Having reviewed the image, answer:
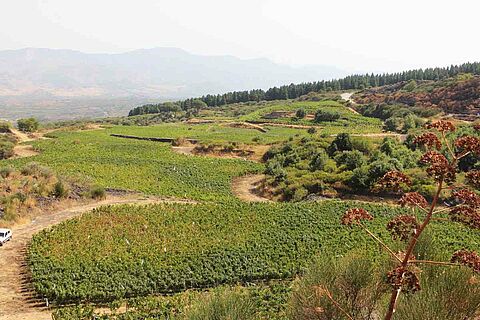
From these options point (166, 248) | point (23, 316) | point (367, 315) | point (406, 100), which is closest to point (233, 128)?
point (406, 100)

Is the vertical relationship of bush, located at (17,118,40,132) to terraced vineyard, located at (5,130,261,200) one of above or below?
above

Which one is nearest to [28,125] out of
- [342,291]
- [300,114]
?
[300,114]

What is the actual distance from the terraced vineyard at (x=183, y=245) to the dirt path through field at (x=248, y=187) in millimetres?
8580

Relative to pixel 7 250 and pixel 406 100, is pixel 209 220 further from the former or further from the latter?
pixel 406 100

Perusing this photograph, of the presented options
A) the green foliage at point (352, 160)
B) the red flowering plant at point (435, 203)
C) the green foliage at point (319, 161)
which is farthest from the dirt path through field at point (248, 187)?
the red flowering plant at point (435, 203)

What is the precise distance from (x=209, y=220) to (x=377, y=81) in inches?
6427

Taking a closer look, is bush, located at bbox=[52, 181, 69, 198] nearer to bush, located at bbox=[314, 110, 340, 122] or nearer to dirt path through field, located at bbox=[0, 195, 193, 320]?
dirt path through field, located at bbox=[0, 195, 193, 320]

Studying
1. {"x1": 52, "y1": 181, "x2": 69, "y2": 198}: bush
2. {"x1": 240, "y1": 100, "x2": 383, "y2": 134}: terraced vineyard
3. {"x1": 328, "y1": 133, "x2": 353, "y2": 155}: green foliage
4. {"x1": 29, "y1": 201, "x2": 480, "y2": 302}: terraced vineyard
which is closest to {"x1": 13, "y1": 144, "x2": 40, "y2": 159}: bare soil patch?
{"x1": 52, "y1": 181, "x2": 69, "y2": 198}: bush

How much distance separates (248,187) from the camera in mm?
45938

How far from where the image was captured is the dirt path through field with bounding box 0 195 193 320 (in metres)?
18.4

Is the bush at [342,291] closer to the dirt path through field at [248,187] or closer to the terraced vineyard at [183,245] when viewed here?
the terraced vineyard at [183,245]

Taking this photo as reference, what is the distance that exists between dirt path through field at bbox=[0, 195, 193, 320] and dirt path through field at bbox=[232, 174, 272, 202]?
15286mm

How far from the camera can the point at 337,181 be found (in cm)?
4147

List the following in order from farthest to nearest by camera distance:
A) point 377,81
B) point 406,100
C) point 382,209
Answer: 1. point 377,81
2. point 406,100
3. point 382,209
